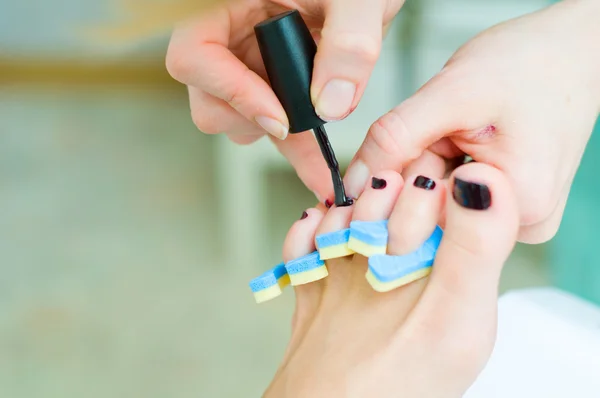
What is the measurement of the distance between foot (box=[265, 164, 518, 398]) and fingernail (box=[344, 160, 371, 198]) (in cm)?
2

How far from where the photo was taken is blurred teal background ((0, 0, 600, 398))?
1.30 metres

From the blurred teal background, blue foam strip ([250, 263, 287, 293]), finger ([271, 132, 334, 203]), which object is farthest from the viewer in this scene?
the blurred teal background

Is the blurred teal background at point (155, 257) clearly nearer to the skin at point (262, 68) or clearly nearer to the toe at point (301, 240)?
the skin at point (262, 68)

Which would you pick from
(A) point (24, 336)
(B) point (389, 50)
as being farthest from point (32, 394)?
(B) point (389, 50)

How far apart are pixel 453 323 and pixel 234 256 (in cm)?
121

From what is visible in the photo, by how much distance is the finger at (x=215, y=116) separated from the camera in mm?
697

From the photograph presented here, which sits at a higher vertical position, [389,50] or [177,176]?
[389,50]

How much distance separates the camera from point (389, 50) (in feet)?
5.39

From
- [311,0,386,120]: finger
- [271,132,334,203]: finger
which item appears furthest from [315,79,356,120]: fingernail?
[271,132,334,203]: finger

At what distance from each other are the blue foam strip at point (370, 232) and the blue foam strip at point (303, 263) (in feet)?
0.20

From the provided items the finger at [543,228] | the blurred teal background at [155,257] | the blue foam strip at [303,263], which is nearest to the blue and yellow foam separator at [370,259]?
the blue foam strip at [303,263]

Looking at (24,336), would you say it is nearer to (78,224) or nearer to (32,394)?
(32,394)

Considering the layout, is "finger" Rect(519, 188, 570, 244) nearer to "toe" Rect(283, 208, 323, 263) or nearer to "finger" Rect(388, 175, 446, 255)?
"finger" Rect(388, 175, 446, 255)

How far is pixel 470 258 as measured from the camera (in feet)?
1.79
